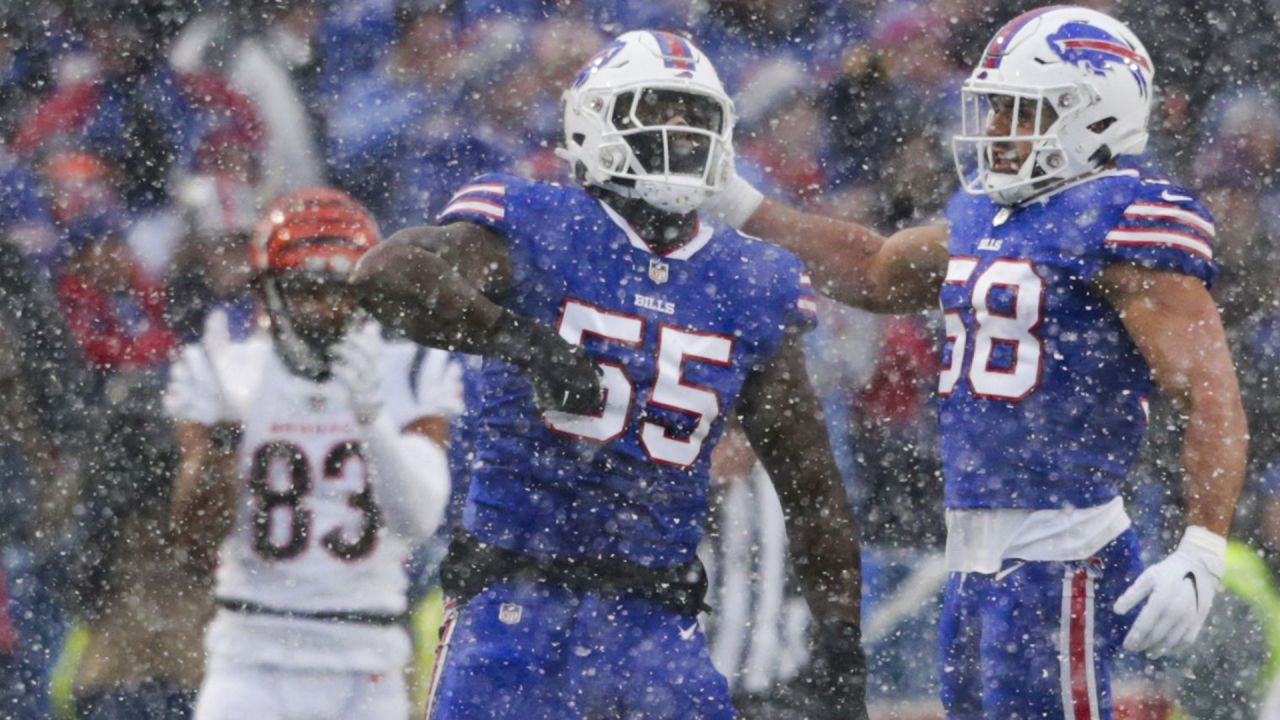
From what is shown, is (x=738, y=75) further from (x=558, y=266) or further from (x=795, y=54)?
(x=558, y=266)

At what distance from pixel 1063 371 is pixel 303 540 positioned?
173 cm

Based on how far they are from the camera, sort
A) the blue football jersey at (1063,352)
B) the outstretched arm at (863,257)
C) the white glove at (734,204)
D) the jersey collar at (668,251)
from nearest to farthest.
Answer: the jersey collar at (668,251)
the blue football jersey at (1063,352)
the outstretched arm at (863,257)
the white glove at (734,204)

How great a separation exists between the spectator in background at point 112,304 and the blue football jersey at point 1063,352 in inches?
104

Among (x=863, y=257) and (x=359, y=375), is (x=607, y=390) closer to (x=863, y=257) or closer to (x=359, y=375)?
(x=863, y=257)

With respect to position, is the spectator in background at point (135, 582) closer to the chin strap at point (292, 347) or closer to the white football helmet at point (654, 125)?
the chin strap at point (292, 347)

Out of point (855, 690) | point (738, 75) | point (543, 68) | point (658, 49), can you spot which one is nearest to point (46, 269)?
point (543, 68)

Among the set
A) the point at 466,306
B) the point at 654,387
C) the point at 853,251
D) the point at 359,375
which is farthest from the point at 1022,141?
the point at 359,375

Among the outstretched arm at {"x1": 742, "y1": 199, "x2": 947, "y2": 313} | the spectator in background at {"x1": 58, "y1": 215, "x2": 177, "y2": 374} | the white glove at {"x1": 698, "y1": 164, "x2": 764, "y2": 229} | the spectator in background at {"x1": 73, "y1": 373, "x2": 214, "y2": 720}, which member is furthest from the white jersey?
the spectator in background at {"x1": 58, "y1": 215, "x2": 177, "y2": 374}

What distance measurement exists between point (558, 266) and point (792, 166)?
A: 8.50 feet

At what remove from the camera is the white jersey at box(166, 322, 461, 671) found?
4199 millimetres

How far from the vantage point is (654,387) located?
3.15m

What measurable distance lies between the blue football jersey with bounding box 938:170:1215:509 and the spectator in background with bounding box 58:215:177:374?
8.64 ft

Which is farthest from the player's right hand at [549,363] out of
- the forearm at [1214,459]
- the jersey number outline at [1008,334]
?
the forearm at [1214,459]

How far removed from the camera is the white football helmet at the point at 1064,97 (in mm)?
3463
